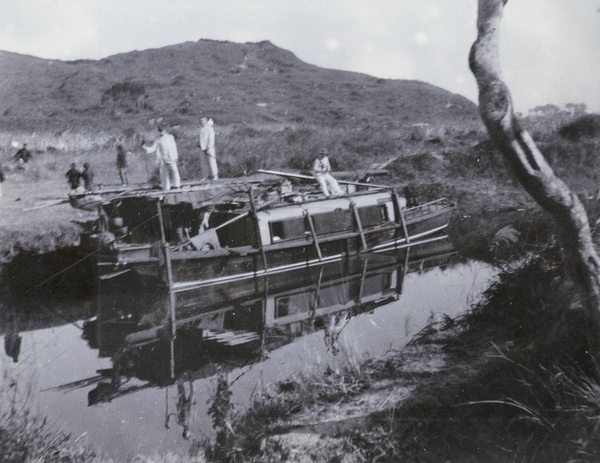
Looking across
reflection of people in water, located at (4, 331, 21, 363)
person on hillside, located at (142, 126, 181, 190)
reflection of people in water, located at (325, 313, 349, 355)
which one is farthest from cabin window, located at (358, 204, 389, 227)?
reflection of people in water, located at (4, 331, 21, 363)

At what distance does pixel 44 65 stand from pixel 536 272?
19.6 ft

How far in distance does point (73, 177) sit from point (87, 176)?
0.24 m

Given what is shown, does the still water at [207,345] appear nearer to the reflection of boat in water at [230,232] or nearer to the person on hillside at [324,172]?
the reflection of boat in water at [230,232]

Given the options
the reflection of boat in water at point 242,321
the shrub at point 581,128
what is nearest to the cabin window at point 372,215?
the reflection of boat in water at point 242,321

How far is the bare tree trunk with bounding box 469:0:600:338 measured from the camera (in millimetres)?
3096

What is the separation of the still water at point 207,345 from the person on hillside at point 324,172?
1.85 meters

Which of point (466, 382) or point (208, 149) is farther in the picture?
point (208, 149)

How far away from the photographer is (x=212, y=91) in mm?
6281

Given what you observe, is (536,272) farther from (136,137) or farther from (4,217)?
(4,217)

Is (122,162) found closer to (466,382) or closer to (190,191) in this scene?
(190,191)

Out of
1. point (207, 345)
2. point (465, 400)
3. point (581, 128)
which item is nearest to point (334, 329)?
point (207, 345)

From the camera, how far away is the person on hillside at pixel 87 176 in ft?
26.1

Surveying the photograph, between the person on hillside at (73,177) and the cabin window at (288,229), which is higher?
the person on hillside at (73,177)

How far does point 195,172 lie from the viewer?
28.9 feet
